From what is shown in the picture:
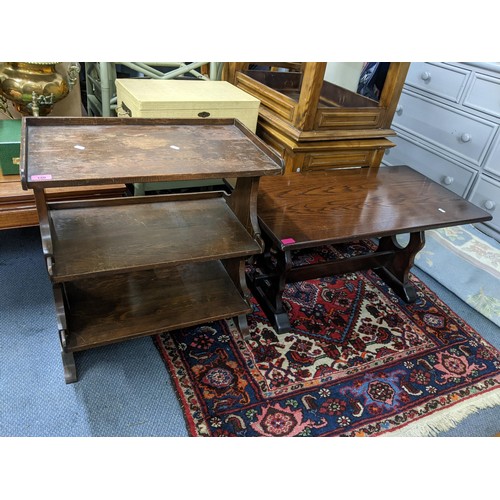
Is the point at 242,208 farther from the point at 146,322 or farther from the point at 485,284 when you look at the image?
the point at 485,284

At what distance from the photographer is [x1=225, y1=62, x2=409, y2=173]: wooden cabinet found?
6.58 feet

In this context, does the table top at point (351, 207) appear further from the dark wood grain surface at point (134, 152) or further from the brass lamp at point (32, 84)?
the brass lamp at point (32, 84)

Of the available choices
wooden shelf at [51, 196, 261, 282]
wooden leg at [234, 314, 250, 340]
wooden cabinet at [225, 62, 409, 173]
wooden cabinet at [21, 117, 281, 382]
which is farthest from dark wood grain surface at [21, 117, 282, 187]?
wooden leg at [234, 314, 250, 340]

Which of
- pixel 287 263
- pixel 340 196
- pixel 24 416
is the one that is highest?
pixel 340 196

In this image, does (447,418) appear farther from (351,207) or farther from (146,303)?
(146,303)

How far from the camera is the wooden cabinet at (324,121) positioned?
201 centimetres

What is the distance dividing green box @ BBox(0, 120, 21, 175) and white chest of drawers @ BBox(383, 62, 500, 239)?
2.53 m

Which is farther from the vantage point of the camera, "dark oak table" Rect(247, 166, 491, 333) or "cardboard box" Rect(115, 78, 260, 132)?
"cardboard box" Rect(115, 78, 260, 132)

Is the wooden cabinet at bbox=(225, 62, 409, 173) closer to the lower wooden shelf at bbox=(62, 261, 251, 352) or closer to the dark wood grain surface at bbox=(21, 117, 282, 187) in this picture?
the dark wood grain surface at bbox=(21, 117, 282, 187)

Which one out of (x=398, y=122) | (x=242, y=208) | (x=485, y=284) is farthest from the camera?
(x=398, y=122)

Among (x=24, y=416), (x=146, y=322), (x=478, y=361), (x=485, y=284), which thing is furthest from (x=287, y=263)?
(x=485, y=284)

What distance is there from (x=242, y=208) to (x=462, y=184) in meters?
1.89

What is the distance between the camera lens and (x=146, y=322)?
1519 millimetres

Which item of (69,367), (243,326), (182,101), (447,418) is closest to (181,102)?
(182,101)
